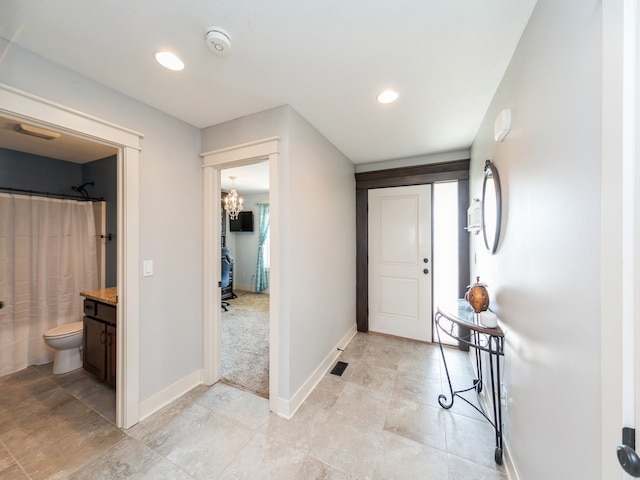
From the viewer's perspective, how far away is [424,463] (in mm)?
1439

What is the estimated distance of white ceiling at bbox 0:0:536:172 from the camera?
106 centimetres

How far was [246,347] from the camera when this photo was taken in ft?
9.77

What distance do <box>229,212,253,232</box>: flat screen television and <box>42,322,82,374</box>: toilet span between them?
12.2 ft

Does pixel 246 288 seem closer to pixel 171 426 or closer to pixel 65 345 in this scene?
pixel 65 345

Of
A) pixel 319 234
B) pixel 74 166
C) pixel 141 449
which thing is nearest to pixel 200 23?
pixel 319 234

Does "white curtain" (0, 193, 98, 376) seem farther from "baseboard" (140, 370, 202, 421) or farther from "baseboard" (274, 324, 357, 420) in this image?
"baseboard" (274, 324, 357, 420)

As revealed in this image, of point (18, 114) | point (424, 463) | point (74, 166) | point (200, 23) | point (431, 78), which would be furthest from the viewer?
point (74, 166)

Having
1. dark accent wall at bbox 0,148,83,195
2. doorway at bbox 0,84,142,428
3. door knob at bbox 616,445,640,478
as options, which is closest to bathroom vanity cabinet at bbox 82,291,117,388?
doorway at bbox 0,84,142,428

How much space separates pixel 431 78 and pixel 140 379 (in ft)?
9.69

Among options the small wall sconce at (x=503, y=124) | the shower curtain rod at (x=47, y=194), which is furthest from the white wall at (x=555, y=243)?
the shower curtain rod at (x=47, y=194)

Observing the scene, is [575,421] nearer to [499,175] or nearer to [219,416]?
[499,175]

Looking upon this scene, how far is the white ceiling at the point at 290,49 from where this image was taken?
3.49 ft

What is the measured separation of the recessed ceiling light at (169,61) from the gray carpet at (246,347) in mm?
2482

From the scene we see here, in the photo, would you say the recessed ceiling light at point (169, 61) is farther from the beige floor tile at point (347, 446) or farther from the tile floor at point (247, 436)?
the beige floor tile at point (347, 446)
